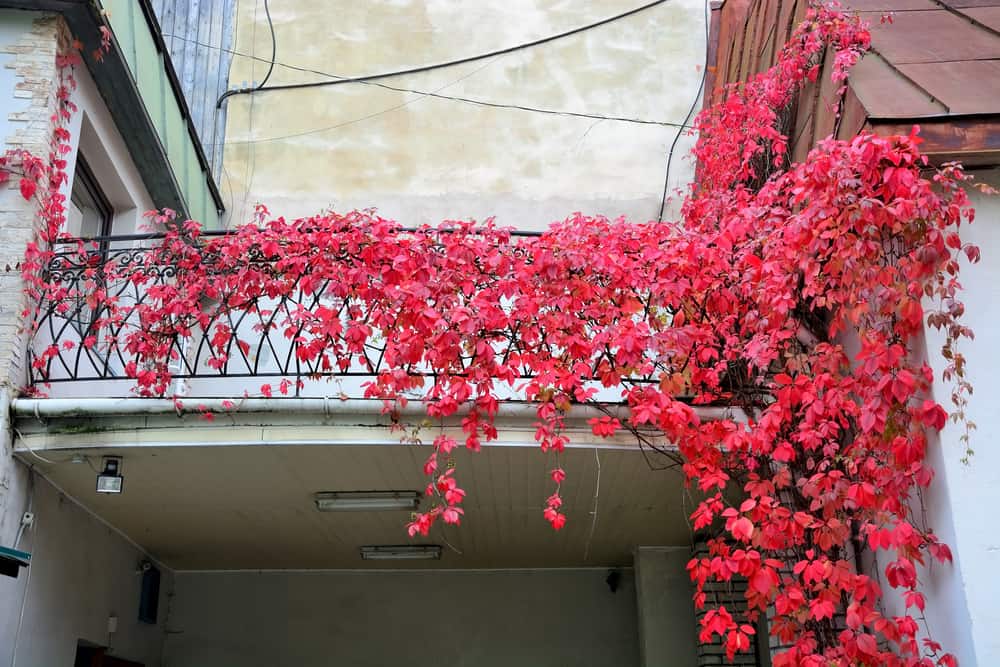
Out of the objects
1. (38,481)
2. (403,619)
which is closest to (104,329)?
(38,481)

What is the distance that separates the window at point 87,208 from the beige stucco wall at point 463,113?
1737mm

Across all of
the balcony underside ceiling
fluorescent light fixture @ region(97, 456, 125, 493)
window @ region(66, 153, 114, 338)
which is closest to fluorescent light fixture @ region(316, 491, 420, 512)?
the balcony underside ceiling

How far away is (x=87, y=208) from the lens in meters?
7.01

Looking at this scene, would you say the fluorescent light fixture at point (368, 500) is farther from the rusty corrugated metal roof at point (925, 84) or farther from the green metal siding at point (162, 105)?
the rusty corrugated metal roof at point (925, 84)

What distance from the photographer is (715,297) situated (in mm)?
5227

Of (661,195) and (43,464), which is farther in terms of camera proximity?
(661,195)

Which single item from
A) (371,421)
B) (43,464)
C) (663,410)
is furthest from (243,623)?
(663,410)

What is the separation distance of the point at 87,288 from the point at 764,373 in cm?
410

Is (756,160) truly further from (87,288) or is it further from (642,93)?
(87,288)

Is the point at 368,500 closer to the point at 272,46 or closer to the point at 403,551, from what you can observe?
the point at 403,551

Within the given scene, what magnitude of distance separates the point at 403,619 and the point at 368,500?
8.49 ft

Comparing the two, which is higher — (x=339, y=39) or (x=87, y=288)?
(x=339, y=39)

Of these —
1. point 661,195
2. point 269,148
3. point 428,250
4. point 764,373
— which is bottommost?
point 764,373

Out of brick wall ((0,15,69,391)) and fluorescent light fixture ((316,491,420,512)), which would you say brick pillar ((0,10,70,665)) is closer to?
brick wall ((0,15,69,391))
